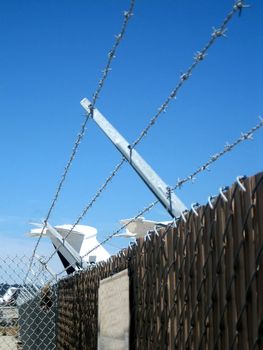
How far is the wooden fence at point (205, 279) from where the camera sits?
1862 mm

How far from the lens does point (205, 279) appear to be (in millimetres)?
2205

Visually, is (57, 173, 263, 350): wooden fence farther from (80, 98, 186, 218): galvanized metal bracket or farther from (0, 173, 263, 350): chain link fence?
(80, 98, 186, 218): galvanized metal bracket

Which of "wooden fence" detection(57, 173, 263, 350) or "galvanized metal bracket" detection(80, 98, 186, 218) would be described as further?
"galvanized metal bracket" detection(80, 98, 186, 218)

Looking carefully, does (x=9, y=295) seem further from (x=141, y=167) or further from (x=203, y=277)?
(x=203, y=277)

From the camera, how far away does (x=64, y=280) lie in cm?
646

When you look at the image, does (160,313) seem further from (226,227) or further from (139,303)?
(226,227)

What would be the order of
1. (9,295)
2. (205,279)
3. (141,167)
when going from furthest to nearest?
1. (9,295)
2. (141,167)
3. (205,279)

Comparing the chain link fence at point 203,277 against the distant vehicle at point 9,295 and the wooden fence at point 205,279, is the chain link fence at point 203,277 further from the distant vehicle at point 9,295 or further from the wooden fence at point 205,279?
the distant vehicle at point 9,295

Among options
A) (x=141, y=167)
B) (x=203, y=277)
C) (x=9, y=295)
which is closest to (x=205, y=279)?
(x=203, y=277)

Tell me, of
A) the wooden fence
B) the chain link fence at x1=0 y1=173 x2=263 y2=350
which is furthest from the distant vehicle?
the wooden fence

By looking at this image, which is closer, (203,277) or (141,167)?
(203,277)

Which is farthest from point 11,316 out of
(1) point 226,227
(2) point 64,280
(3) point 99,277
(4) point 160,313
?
(1) point 226,227

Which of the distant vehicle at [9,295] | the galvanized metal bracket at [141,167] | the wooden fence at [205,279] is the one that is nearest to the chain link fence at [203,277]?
the wooden fence at [205,279]

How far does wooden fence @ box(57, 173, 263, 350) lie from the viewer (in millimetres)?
1862
